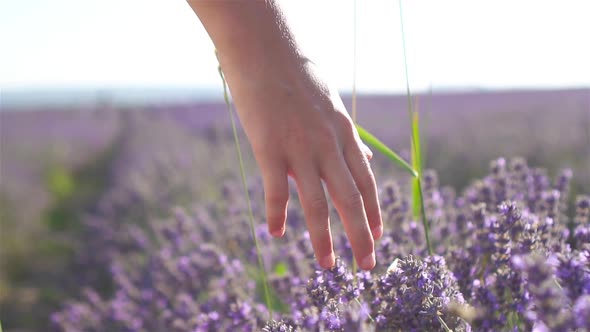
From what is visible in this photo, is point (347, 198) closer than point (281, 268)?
Yes

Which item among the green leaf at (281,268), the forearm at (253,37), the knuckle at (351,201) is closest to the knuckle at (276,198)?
the knuckle at (351,201)

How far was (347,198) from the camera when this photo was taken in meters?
1.28

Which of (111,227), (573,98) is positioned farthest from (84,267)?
(573,98)

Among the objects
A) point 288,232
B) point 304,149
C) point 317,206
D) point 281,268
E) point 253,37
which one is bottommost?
point 281,268

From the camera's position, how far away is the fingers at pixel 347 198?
1.28m

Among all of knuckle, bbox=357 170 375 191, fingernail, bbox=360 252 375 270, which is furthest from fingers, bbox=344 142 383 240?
fingernail, bbox=360 252 375 270

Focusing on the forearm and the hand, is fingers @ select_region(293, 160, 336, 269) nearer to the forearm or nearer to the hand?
the hand

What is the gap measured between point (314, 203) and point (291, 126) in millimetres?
153

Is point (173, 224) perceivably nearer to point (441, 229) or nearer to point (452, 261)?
point (441, 229)

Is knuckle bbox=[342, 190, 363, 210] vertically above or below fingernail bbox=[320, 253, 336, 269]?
above

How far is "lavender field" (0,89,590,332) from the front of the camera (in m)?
1.31

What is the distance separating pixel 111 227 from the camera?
4504mm

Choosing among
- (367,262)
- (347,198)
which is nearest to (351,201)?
(347,198)

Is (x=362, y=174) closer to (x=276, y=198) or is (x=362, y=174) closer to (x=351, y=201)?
(x=351, y=201)
